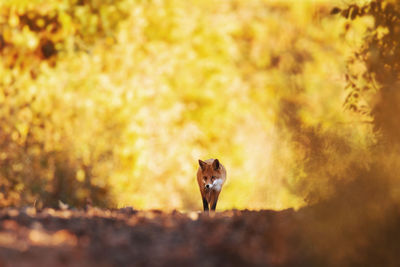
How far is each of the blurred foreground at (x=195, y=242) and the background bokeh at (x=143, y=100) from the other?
281 cm

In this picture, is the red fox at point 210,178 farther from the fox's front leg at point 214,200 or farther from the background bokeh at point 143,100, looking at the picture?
the background bokeh at point 143,100

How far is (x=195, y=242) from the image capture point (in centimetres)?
409

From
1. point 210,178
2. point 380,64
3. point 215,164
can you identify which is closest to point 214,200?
point 210,178

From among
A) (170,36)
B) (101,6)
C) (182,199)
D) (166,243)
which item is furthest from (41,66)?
(166,243)

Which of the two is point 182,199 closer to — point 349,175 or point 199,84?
point 199,84

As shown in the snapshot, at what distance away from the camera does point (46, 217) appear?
4.82 meters

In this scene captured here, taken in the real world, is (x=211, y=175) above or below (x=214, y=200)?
above

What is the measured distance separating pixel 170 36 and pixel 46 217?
7.82 m

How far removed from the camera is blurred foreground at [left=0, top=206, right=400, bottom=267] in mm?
3545

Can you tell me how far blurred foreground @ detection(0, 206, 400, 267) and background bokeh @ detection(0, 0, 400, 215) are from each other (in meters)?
2.81

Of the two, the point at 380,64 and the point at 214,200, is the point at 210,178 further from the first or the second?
the point at 380,64

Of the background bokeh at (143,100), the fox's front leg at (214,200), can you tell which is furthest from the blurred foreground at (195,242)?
the fox's front leg at (214,200)

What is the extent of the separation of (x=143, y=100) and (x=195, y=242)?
7.32 meters

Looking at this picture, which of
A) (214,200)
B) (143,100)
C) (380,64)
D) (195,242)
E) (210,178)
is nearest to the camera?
(195,242)
